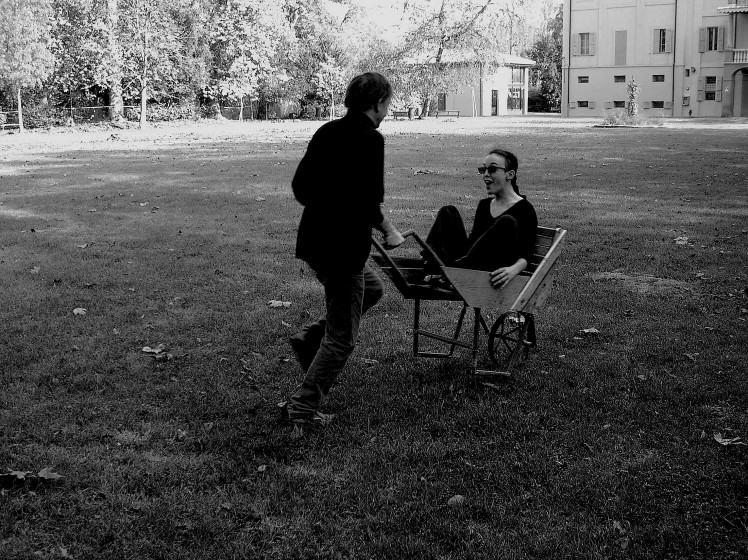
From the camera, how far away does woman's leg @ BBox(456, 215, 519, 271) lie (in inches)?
217

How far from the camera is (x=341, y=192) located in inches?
179

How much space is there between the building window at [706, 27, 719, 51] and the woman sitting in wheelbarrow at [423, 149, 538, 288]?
57.4 meters

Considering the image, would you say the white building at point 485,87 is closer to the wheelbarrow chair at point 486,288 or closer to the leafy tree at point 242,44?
the leafy tree at point 242,44

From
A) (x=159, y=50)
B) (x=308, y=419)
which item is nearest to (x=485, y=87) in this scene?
(x=159, y=50)

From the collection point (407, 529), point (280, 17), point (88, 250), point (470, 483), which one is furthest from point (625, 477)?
point (280, 17)

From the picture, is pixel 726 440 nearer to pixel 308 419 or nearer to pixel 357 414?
pixel 357 414

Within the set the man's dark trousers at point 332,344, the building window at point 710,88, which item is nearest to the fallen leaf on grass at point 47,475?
the man's dark trousers at point 332,344

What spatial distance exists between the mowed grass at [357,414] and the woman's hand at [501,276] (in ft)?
2.48

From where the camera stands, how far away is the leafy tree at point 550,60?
76.5 meters

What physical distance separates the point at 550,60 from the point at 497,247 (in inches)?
3167

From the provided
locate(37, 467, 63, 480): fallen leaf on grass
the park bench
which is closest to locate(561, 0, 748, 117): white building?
the park bench

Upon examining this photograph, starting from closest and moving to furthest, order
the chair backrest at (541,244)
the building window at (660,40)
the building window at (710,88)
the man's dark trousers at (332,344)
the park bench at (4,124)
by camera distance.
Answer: the man's dark trousers at (332,344) < the chair backrest at (541,244) < the park bench at (4,124) < the building window at (710,88) < the building window at (660,40)

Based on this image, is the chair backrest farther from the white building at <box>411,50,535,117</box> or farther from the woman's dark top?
the white building at <box>411,50,535,117</box>

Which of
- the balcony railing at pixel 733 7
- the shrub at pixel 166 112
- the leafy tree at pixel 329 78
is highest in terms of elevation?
the balcony railing at pixel 733 7
